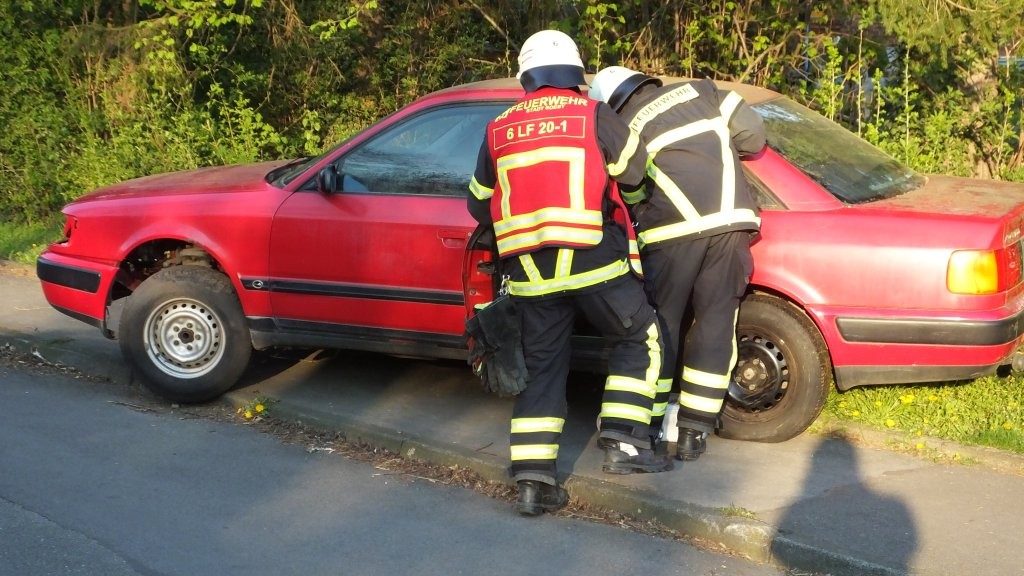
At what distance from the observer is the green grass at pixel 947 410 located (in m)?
5.04

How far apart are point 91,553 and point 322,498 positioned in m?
0.99

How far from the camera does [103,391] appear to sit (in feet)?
20.9

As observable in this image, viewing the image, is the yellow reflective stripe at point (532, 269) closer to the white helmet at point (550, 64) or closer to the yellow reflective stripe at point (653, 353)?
the yellow reflective stripe at point (653, 353)

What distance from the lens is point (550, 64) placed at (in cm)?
447

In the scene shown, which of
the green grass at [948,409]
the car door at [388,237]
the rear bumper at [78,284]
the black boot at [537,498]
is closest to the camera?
the black boot at [537,498]

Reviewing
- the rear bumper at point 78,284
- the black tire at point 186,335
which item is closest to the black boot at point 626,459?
the black tire at point 186,335

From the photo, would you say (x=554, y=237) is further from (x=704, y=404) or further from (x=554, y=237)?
(x=704, y=404)

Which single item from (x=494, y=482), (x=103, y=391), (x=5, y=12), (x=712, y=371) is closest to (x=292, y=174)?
(x=103, y=391)

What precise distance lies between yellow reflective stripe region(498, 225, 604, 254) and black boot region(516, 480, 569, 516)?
1.00 metres

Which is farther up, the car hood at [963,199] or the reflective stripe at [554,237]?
the car hood at [963,199]

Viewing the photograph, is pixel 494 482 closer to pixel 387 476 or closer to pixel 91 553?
pixel 387 476

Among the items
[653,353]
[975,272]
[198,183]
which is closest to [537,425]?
[653,353]

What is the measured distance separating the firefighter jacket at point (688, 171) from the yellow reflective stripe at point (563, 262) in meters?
0.53

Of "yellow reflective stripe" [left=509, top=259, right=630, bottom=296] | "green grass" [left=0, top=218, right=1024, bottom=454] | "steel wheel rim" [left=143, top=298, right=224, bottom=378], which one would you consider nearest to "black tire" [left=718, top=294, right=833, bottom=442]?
"green grass" [left=0, top=218, right=1024, bottom=454]
